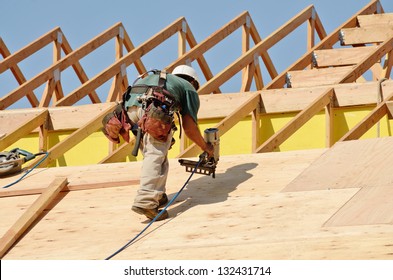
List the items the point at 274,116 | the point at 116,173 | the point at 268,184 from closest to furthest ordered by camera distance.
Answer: the point at 268,184 → the point at 116,173 → the point at 274,116

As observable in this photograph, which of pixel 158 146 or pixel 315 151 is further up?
pixel 158 146

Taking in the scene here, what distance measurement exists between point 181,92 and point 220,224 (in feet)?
3.60

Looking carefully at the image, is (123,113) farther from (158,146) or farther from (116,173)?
(116,173)

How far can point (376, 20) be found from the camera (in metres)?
15.0

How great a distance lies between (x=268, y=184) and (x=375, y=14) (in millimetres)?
8092

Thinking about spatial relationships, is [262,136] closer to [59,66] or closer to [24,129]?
[24,129]

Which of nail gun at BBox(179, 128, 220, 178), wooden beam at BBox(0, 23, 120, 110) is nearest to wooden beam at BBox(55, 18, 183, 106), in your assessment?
wooden beam at BBox(0, 23, 120, 110)

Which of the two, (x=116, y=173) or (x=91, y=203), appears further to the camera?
(x=116, y=173)

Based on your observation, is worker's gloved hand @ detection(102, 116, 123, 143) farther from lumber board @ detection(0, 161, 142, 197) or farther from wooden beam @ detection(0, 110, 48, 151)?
wooden beam @ detection(0, 110, 48, 151)

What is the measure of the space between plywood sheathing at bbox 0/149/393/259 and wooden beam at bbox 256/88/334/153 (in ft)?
2.71

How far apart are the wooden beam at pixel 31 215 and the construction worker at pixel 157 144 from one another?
94 centimetres

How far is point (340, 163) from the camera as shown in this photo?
26.3ft

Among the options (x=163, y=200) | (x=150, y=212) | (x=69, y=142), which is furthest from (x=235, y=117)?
(x=150, y=212)

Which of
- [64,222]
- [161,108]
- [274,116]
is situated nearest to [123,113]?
[161,108]
